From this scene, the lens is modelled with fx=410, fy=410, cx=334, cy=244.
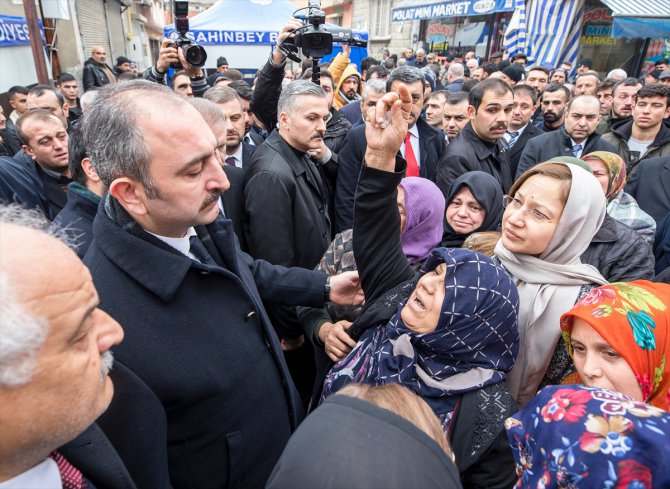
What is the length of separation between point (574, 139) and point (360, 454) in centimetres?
429

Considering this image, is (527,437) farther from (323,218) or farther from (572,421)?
(323,218)

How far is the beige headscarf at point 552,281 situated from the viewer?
1603 mm

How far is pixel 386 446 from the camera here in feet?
2.25

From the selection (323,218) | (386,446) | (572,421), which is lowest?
(323,218)

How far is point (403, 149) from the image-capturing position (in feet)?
12.2

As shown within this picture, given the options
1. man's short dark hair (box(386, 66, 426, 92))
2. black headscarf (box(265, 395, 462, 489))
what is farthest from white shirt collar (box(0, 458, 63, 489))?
man's short dark hair (box(386, 66, 426, 92))

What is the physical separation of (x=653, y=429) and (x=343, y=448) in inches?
26.0

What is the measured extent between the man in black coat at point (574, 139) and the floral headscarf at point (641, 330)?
292 cm

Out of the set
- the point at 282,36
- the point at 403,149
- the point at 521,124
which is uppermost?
the point at 282,36

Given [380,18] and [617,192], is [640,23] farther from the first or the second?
[380,18]

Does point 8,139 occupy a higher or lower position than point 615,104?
lower

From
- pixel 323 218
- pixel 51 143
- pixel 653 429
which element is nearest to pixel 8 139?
pixel 51 143

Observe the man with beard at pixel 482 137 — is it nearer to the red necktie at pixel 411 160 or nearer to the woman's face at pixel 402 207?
the red necktie at pixel 411 160

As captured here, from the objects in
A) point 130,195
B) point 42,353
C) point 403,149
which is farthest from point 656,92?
point 42,353
